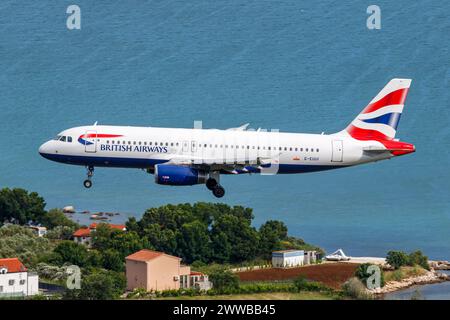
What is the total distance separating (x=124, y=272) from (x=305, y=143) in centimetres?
4513

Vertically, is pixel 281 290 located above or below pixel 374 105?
below

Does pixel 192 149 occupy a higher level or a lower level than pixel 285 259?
higher

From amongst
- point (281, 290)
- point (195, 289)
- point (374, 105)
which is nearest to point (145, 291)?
point (195, 289)

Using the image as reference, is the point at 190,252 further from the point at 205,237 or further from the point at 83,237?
the point at 83,237

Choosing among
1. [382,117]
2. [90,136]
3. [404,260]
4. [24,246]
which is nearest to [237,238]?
[404,260]

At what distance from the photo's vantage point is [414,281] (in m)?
166

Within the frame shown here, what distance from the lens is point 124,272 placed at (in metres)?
145

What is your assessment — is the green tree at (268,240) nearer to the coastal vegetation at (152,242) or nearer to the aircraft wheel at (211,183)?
the coastal vegetation at (152,242)

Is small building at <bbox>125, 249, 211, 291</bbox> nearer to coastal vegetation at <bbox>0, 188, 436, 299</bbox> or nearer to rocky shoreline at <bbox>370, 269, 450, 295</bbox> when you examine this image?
coastal vegetation at <bbox>0, 188, 436, 299</bbox>

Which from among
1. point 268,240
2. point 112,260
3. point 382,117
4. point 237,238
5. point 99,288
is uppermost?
point 382,117

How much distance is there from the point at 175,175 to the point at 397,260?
75.9m

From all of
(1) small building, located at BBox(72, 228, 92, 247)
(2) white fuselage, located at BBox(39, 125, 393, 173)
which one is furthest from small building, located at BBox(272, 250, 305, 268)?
(2) white fuselage, located at BBox(39, 125, 393, 173)

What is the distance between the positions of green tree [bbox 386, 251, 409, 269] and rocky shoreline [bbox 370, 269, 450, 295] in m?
3.12
